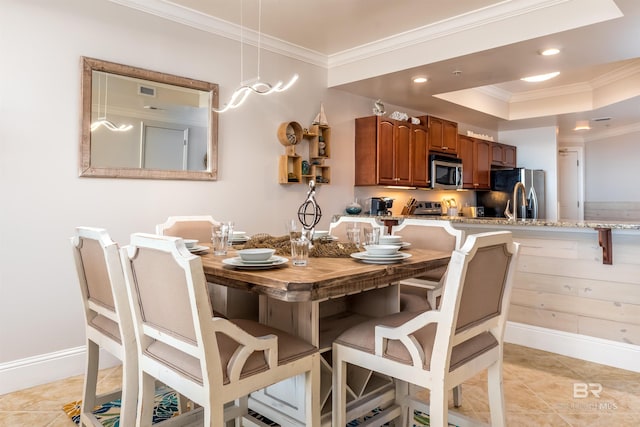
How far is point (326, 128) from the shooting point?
415 centimetres

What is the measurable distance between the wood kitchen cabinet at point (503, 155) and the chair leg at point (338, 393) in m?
5.48

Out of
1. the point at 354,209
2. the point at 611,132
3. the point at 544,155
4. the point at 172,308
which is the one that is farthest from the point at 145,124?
the point at 611,132

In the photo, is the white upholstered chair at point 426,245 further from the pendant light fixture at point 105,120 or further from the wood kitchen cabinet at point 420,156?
the wood kitchen cabinet at point 420,156

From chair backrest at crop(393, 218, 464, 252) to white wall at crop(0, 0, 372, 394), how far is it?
161 cm

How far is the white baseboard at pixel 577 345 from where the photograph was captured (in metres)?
2.78

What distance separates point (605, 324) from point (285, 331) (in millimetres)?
2430

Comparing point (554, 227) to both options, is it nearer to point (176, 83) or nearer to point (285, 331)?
point (285, 331)

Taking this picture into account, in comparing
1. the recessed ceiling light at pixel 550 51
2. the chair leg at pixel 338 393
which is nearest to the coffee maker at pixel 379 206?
the recessed ceiling light at pixel 550 51

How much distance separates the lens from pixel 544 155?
645 centimetres

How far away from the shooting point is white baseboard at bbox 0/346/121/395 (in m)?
2.46

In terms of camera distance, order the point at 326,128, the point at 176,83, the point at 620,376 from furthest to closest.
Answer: the point at 326,128 < the point at 176,83 < the point at 620,376

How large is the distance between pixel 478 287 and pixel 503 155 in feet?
18.5

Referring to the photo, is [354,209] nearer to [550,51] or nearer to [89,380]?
[550,51]

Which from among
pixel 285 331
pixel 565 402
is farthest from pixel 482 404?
pixel 285 331
